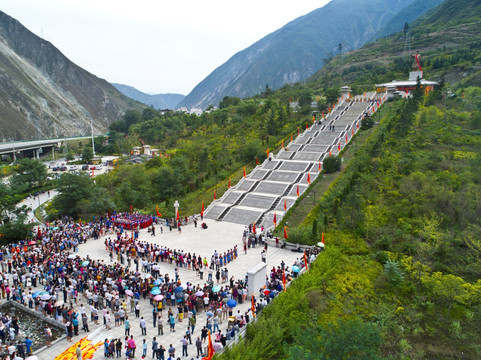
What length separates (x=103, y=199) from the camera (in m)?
34.9

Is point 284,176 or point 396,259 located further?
point 284,176

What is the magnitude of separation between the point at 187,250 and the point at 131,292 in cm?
811

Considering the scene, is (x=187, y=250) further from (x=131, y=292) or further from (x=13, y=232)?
(x=13, y=232)

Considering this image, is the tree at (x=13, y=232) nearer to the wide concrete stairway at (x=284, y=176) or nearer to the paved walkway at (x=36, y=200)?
the wide concrete stairway at (x=284, y=176)

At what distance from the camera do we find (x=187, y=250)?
24484 mm

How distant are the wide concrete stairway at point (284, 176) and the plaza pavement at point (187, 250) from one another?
2229 millimetres

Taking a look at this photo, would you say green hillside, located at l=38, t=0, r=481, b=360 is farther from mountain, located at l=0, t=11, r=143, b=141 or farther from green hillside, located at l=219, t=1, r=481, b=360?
mountain, located at l=0, t=11, r=143, b=141

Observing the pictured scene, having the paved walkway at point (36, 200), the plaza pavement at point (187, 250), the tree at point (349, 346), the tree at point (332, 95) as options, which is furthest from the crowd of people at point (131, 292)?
the tree at point (332, 95)

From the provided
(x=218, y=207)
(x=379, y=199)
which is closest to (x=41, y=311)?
(x=218, y=207)

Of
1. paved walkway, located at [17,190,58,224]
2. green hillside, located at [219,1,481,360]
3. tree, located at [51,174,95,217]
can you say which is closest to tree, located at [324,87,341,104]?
green hillside, located at [219,1,481,360]

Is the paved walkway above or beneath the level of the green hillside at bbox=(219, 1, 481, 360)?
beneath

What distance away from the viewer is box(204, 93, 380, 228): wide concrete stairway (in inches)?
1225

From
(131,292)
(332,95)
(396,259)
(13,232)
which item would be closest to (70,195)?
(13,232)

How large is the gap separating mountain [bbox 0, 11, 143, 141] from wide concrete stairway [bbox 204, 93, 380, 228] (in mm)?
75455
